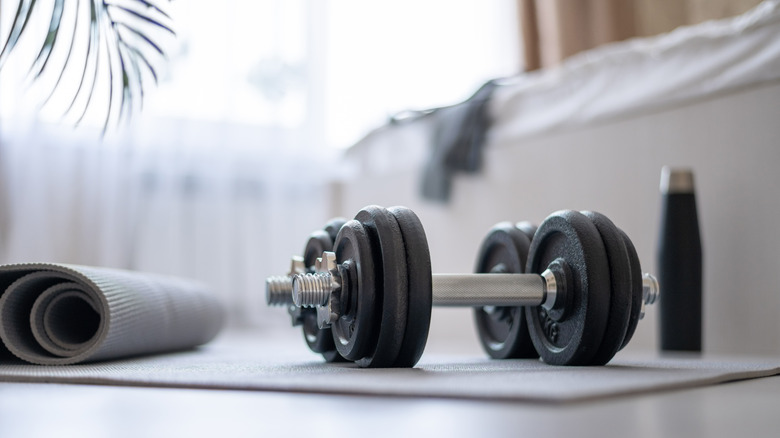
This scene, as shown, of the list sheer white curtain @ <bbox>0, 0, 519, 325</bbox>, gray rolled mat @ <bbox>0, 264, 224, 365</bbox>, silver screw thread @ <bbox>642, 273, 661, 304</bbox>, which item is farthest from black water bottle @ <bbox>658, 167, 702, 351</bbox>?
sheer white curtain @ <bbox>0, 0, 519, 325</bbox>

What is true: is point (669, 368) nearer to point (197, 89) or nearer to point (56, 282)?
point (56, 282)

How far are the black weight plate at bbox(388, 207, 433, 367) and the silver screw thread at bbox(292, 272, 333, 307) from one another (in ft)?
0.34

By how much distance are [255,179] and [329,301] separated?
184 centimetres

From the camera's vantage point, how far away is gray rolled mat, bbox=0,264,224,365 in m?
1.04

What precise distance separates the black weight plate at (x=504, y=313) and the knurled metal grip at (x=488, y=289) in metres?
0.13

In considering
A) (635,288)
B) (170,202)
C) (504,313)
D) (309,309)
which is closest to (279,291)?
(309,309)

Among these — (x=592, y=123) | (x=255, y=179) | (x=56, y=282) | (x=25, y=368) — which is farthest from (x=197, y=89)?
(x=25, y=368)

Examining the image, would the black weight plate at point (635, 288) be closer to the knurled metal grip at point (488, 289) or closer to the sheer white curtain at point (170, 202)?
the knurled metal grip at point (488, 289)

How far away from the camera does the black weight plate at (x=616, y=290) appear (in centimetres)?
92

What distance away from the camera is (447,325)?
7.50ft

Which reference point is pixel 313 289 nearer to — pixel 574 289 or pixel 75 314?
pixel 574 289

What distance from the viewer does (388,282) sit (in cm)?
88

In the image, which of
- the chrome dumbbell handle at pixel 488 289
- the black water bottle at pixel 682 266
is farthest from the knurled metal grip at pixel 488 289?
the black water bottle at pixel 682 266

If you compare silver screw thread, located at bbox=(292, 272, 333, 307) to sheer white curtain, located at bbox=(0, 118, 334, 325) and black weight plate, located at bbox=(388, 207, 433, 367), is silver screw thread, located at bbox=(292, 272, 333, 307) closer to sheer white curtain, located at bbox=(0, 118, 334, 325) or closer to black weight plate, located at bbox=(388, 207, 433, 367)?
black weight plate, located at bbox=(388, 207, 433, 367)
